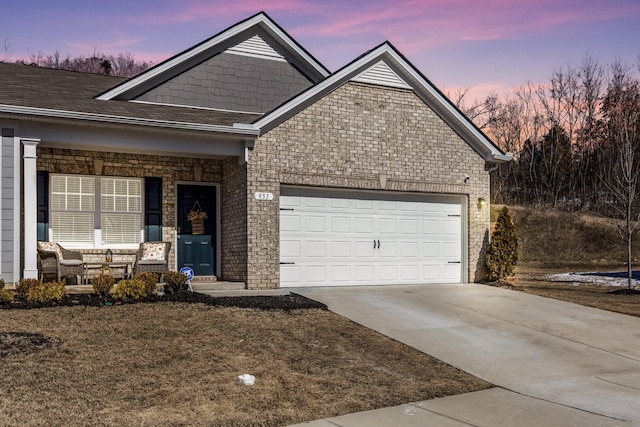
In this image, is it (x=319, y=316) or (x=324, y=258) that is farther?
(x=324, y=258)

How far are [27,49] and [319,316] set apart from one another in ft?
120

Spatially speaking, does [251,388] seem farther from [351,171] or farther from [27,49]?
[27,49]

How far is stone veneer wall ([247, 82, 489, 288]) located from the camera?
516 inches

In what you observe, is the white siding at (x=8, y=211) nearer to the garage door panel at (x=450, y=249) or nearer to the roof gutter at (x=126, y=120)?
the roof gutter at (x=126, y=120)

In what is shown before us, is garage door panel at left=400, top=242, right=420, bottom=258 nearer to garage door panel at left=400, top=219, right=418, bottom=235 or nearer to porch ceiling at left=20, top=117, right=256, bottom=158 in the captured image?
garage door panel at left=400, top=219, right=418, bottom=235

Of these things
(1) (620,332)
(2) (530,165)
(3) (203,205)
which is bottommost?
(1) (620,332)

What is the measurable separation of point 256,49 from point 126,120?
17.6 ft

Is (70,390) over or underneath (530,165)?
underneath

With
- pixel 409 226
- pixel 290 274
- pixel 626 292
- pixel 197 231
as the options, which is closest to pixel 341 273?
pixel 290 274

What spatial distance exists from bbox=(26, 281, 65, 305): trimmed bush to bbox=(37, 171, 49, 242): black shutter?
3354 mm

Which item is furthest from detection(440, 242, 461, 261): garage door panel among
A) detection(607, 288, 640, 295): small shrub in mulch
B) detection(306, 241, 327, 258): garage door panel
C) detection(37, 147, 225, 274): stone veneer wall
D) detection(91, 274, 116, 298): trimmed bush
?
detection(91, 274, 116, 298): trimmed bush

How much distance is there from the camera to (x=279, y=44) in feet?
53.6

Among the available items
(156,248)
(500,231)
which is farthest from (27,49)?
(500,231)

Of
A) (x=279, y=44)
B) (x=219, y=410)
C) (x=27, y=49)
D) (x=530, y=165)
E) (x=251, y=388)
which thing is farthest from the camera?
(x=530, y=165)
